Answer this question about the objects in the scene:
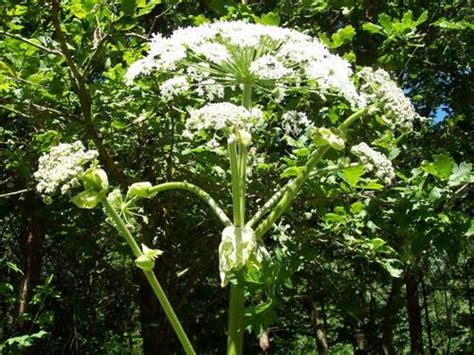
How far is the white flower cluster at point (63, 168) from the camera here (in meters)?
1.66

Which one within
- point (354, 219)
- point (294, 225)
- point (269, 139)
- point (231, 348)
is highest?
point (269, 139)

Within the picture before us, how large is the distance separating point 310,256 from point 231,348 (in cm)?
140

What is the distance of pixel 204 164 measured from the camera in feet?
12.0

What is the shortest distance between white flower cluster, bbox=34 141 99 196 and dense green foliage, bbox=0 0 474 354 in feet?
1.92

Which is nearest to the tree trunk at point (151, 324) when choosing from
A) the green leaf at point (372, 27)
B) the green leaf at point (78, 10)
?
the green leaf at point (78, 10)

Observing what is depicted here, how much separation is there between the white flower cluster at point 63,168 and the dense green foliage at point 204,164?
59cm

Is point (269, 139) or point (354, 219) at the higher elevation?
point (269, 139)

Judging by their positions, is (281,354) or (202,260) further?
(281,354)

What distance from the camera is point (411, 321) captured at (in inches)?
332

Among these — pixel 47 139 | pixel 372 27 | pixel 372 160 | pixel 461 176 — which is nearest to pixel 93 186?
pixel 372 160

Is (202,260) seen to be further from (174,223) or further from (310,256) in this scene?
(310,256)

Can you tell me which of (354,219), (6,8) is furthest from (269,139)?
(6,8)

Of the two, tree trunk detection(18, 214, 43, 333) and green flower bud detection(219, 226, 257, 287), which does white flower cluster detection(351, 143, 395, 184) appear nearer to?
green flower bud detection(219, 226, 257, 287)

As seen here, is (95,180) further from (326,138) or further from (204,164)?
(204,164)
